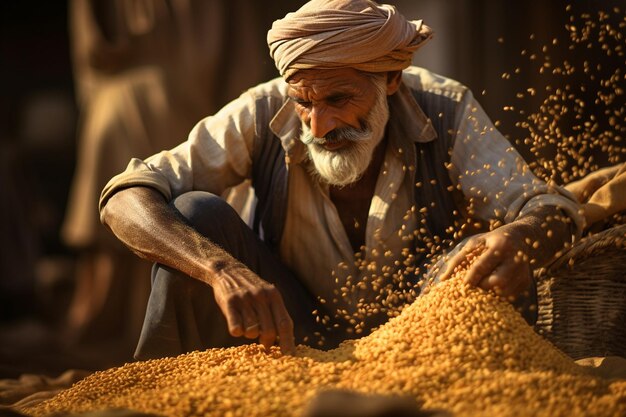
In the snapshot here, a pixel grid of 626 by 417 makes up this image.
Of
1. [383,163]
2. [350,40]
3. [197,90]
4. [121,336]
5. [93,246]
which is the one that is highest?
[350,40]

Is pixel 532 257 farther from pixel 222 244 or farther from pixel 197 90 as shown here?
pixel 197 90

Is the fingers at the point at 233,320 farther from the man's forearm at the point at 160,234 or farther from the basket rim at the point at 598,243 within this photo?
the basket rim at the point at 598,243

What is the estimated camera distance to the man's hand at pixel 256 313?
10.8 feet

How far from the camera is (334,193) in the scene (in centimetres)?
423

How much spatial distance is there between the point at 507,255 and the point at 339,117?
2.83ft

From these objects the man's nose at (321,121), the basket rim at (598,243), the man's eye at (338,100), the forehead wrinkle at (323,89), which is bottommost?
the basket rim at (598,243)

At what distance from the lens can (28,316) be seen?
9094 mm

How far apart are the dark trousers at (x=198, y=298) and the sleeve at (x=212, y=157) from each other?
0.66ft

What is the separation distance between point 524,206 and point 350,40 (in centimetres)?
89

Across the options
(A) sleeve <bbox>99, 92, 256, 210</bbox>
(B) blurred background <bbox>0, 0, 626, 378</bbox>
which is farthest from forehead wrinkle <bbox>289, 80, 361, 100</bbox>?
(B) blurred background <bbox>0, 0, 626, 378</bbox>

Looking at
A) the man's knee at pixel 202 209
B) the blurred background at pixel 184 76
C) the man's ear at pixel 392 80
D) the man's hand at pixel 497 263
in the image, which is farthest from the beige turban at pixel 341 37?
the blurred background at pixel 184 76

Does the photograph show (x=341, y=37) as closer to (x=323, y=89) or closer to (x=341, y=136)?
Result: (x=323, y=89)

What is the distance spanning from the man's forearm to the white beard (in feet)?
1.95

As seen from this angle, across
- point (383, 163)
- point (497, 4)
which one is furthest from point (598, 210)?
point (497, 4)
